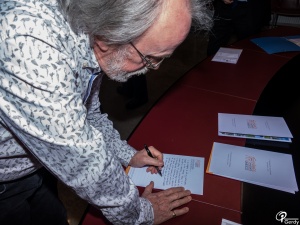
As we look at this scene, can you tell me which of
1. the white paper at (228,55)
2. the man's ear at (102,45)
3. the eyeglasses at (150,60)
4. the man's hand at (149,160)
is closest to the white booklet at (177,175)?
the man's hand at (149,160)

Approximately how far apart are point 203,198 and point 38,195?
27.4 inches

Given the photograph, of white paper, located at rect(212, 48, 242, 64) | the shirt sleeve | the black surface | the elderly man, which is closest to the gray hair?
the elderly man

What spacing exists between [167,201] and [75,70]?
21.3 inches

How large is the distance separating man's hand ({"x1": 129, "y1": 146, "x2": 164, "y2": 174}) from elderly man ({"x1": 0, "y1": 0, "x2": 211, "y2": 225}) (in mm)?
214

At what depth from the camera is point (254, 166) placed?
41.8 inches

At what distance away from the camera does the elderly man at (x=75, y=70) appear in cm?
56

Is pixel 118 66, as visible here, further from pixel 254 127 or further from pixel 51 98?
pixel 254 127

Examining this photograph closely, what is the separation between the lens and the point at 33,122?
58 centimetres

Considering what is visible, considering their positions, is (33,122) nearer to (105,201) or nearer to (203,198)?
(105,201)

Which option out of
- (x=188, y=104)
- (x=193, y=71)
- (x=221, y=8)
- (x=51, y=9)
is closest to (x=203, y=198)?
(x=188, y=104)

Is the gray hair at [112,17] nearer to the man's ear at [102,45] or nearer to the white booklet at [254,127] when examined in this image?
the man's ear at [102,45]

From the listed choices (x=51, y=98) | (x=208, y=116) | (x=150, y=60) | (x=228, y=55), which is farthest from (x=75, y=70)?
(x=228, y=55)

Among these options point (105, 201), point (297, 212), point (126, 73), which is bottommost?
point (297, 212)

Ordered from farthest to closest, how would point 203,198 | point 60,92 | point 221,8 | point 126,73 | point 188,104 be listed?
point 221,8 → point 188,104 → point 203,198 → point 126,73 → point 60,92
